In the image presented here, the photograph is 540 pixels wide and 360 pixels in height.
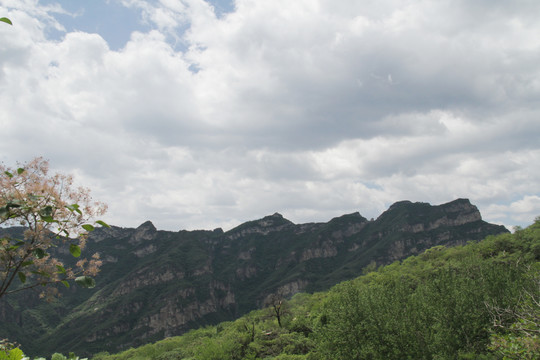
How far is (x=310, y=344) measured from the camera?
46.4 m

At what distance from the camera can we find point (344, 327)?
27.6 metres

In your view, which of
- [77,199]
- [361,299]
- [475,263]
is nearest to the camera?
[77,199]

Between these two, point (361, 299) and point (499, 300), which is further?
A: point (361, 299)

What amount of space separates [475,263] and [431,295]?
18.0 m

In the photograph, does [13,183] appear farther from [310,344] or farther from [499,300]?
[310,344]

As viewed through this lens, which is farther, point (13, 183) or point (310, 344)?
point (310, 344)

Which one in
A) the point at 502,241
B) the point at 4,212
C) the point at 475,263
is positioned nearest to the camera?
the point at 4,212

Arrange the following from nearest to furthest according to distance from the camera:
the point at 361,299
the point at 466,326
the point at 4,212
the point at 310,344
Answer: the point at 4,212 → the point at 466,326 → the point at 361,299 → the point at 310,344

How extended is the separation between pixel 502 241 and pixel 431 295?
163 ft

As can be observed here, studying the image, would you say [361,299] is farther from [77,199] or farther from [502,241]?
[502,241]

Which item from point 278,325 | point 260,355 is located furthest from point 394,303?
point 278,325

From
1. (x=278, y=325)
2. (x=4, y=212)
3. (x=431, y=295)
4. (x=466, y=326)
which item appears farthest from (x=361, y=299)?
(x=278, y=325)

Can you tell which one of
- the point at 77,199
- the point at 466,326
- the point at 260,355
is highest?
the point at 77,199

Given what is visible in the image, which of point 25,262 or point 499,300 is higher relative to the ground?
point 25,262
